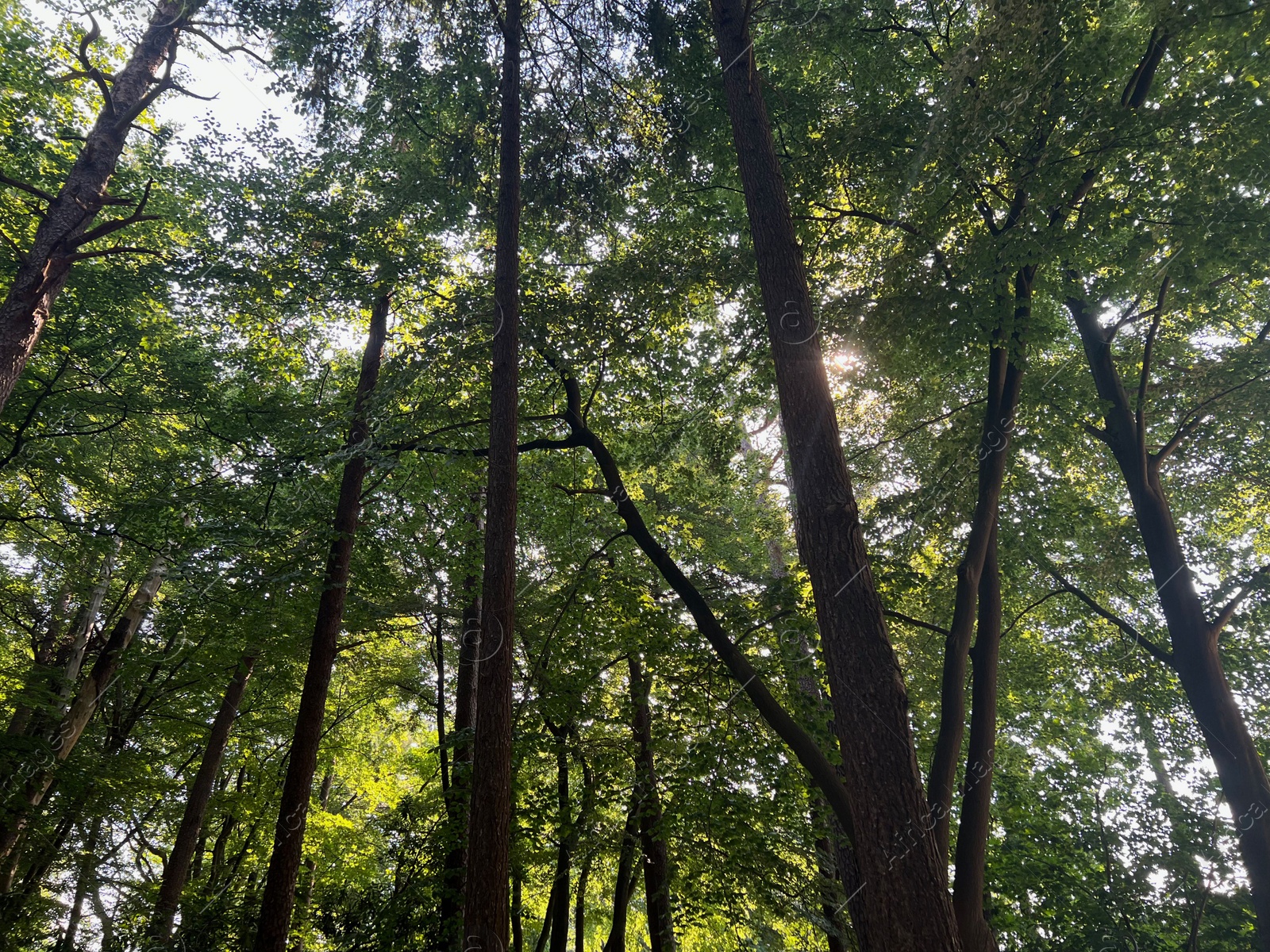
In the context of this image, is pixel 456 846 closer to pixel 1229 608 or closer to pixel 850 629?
pixel 850 629

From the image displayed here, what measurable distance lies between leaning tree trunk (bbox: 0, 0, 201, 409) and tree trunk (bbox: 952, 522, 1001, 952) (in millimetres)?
8781

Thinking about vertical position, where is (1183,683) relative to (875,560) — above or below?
below

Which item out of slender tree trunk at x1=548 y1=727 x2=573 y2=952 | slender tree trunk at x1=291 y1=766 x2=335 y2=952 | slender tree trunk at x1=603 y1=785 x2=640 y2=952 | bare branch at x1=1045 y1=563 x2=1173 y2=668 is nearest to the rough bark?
slender tree trunk at x1=548 y1=727 x2=573 y2=952

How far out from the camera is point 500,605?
16.3 feet

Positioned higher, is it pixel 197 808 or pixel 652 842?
pixel 197 808

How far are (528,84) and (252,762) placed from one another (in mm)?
12722

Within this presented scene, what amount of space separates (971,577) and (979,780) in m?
1.86

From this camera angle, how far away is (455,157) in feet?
24.9

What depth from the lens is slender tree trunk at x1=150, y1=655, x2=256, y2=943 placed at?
9.75 metres

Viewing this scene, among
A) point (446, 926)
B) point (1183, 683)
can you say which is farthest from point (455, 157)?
point (1183, 683)

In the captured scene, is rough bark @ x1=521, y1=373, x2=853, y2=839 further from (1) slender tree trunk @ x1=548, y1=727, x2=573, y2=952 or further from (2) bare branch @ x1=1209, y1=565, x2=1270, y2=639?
(2) bare branch @ x1=1209, y1=565, x2=1270, y2=639

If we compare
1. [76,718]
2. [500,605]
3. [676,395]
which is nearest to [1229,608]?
[676,395]

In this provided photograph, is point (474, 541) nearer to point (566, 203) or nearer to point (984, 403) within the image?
point (566, 203)

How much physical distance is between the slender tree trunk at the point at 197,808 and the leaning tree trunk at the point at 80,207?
20.1 feet
